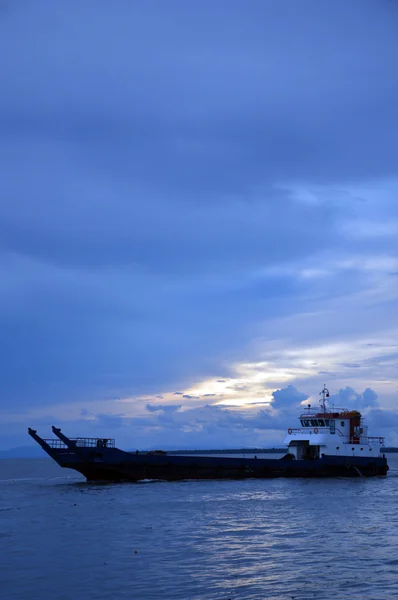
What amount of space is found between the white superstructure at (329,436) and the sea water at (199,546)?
13.0m

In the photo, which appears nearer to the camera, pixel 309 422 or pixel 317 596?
pixel 317 596

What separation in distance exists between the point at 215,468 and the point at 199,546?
29.0 meters

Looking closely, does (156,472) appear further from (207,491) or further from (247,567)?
(247,567)

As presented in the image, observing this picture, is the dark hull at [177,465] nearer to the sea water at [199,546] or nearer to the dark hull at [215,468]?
the dark hull at [215,468]

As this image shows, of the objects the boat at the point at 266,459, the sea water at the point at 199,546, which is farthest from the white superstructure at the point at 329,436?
the sea water at the point at 199,546

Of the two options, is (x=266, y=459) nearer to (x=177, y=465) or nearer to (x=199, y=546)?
(x=177, y=465)

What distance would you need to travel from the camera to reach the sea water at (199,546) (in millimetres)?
17719

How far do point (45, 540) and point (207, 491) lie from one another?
20164 millimetres

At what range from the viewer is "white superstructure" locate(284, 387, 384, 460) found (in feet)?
182

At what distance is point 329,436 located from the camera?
5572cm

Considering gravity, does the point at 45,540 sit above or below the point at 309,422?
below

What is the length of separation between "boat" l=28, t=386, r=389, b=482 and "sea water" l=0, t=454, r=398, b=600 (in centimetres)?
529

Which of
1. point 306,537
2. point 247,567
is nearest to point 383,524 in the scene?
point 306,537

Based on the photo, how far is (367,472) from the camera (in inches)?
2211
